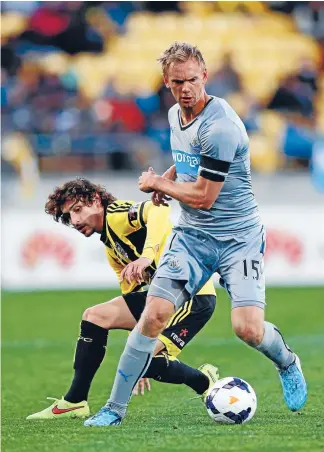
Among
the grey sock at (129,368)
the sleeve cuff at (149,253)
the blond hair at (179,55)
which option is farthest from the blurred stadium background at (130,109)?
the blond hair at (179,55)

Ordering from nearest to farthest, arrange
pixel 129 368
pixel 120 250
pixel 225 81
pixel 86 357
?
1. pixel 129 368
2. pixel 86 357
3. pixel 120 250
4. pixel 225 81

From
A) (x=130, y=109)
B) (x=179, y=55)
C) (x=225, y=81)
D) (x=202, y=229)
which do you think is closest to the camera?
(x=179, y=55)

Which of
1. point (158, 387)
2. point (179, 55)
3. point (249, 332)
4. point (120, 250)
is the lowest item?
point (158, 387)

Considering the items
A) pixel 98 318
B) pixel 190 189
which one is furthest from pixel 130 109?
pixel 190 189

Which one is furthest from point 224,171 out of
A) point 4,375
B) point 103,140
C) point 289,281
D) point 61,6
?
point 61,6

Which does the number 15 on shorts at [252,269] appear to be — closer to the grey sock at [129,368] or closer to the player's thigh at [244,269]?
the player's thigh at [244,269]

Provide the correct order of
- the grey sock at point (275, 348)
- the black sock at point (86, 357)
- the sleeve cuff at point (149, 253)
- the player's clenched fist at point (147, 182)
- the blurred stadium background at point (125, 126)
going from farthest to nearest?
the blurred stadium background at point (125, 126) → the black sock at point (86, 357) → the sleeve cuff at point (149, 253) → the grey sock at point (275, 348) → the player's clenched fist at point (147, 182)

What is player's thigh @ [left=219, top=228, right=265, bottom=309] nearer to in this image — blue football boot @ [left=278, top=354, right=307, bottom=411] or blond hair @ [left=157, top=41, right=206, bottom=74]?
blue football boot @ [left=278, top=354, right=307, bottom=411]

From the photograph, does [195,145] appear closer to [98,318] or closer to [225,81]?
[98,318]

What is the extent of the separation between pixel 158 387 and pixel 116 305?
183 centimetres

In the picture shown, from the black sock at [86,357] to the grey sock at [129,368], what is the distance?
0.63m

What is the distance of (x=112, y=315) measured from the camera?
22.7 ft

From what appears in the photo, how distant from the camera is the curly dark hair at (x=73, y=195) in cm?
696

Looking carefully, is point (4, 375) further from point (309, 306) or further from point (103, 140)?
point (103, 140)
